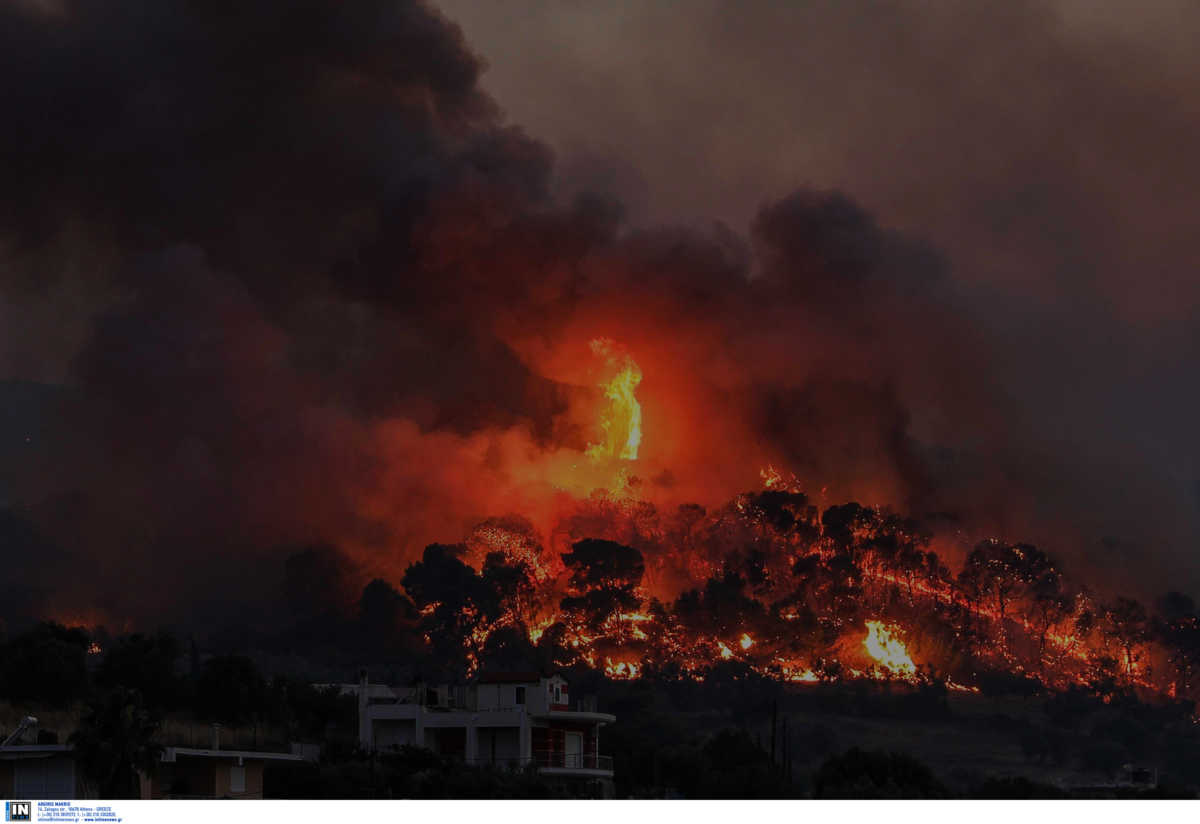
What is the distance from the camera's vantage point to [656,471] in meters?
122

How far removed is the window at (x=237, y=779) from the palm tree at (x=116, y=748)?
210 inches

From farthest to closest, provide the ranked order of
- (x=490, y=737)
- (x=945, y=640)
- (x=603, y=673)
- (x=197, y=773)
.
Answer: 1. (x=945, y=640)
2. (x=603, y=673)
3. (x=490, y=737)
4. (x=197, y=773)

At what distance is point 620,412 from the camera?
4761 inches

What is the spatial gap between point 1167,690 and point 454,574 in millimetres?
45260

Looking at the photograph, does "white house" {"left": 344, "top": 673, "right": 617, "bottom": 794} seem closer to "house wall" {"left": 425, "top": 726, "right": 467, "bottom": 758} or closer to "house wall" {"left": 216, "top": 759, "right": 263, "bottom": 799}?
"house wall" {"left": 425, "top": 726, "right": 467, "bottom": 758}

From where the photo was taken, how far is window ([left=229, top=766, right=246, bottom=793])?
2126 inches

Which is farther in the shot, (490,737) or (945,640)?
(945,640)

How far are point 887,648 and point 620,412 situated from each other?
73.0ft

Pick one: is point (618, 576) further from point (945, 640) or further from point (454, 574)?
point (945, 640)

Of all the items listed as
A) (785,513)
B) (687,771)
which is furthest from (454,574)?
(687,771)

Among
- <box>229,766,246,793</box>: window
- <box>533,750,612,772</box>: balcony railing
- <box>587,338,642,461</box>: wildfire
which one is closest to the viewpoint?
<box>229,766,246,793</box>: window

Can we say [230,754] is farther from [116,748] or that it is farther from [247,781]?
[116,748]
